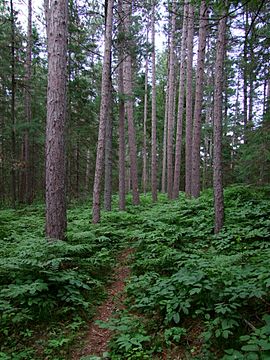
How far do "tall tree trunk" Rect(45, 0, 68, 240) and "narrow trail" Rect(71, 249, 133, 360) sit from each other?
1502 mm

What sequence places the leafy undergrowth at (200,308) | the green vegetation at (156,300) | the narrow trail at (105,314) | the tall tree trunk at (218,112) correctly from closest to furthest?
the leafy undergrowth at (200,308) → the green vegetation at (156,300) → the narrow trail at (105,314) → the tall tree trunk at (218,112)

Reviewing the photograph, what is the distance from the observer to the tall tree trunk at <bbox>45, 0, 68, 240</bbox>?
6148 millimetres

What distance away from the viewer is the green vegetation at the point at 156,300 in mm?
3152

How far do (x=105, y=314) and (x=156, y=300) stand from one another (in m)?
0.83

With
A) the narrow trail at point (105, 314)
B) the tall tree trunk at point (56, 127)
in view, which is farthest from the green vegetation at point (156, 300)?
the tall tree trunk at point (56, 127)

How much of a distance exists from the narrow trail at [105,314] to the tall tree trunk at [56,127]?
1502 mm

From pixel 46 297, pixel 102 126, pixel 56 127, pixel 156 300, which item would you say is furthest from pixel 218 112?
pixel 46 297

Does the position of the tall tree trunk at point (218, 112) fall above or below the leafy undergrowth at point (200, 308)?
above

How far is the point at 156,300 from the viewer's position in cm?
402

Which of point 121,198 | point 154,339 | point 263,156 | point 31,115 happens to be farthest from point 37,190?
point 154,339

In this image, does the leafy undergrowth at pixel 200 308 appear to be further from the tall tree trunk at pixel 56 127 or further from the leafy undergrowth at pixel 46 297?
the tall tree trunk at pixel 56 127

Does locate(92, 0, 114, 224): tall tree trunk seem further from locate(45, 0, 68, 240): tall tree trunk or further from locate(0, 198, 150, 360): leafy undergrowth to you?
locate(0, 198, 150, 360): leafy undergrowth

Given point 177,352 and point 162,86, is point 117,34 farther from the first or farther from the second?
point 162,86

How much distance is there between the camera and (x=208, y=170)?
2531 centimetres
